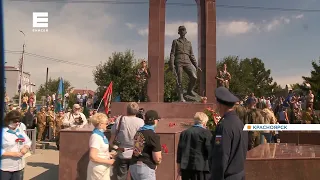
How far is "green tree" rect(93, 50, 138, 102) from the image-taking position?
3631 cm

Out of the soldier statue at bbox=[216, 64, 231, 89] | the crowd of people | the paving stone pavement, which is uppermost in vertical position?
the soldier statue at bbox=[216, 64, 231, 89]

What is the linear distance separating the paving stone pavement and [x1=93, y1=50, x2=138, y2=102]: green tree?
2492cm

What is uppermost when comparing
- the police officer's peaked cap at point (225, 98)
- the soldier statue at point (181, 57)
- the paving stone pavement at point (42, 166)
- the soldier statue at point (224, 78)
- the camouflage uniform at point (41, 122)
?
the soldier statue at point (181, 57)

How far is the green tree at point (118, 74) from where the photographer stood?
36.3 meters

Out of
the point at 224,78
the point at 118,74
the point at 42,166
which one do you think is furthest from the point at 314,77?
the point at 42,166

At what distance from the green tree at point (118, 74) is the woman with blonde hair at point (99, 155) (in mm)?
31714

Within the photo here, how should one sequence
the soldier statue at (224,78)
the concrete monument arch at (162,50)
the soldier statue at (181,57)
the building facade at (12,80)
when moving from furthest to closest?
1. the concrete monument arch at (162,50)
2. the soldier statue at (224,78)
3. the soldier statue at (181,57)
4. the building facade at (12,80)

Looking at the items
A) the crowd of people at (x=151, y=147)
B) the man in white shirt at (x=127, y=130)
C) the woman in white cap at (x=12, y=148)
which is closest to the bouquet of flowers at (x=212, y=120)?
the crowd of people at (x=151, y=147)

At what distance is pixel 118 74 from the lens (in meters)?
38.2

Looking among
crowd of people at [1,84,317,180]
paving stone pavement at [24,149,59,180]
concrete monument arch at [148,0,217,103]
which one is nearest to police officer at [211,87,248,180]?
crowd of people at [1,84,317,180]

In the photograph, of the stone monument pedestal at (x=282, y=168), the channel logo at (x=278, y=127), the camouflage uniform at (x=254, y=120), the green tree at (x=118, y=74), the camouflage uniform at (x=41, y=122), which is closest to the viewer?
the stone monument pedestal at (x=282, y=168)

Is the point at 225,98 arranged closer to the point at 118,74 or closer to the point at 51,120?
the point at 51,120

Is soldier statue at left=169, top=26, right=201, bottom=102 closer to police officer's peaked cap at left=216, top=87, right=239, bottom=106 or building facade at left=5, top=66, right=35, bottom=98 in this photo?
building facade at left=5, top=66, right=35, bottom=98

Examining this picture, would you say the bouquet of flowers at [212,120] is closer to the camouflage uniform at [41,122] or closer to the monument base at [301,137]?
the monument base at [301,137]
